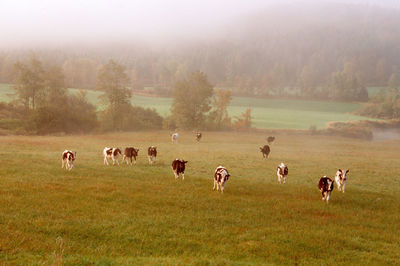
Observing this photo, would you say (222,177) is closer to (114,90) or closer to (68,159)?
(68,159)

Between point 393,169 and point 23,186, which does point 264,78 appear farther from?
point 23,186

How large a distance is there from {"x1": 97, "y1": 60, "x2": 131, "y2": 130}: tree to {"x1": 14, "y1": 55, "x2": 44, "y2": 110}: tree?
42.5 feet

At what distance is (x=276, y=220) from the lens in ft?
47.2

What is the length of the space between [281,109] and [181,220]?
357 feet

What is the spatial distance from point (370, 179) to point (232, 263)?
22100 mm

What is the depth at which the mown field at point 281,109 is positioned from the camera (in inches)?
3789

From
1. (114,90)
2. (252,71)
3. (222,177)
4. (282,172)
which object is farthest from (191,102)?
(252,71)

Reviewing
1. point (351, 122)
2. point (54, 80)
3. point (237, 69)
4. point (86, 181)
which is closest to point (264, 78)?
point (237, 69)

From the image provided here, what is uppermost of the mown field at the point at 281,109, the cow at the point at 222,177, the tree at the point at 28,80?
the tree at the point at 28,80

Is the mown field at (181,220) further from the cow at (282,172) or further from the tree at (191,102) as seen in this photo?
the tree at (191,102)

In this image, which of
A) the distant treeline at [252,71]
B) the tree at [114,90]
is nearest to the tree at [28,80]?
the tree at [114,90]

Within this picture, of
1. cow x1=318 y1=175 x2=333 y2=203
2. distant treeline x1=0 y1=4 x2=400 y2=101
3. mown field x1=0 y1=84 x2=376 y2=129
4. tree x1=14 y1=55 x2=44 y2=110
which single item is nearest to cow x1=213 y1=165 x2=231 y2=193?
cow x1=318 y1=175 x2=333 y2=203

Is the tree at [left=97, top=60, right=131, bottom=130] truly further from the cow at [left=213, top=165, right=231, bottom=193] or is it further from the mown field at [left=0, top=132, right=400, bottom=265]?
the cow at [left=213, top=165, right=231, bottom=193]

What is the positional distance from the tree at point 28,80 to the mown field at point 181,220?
2072 inches
